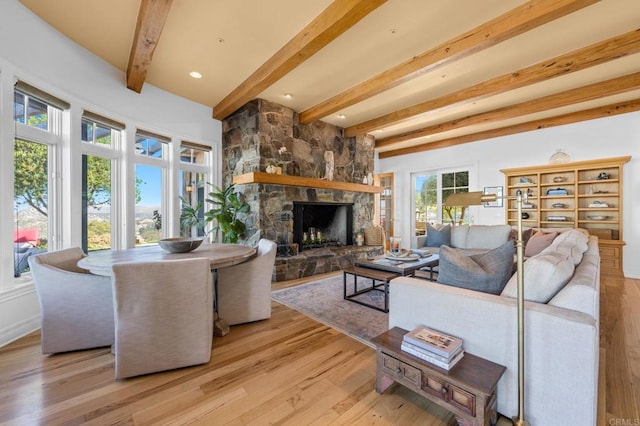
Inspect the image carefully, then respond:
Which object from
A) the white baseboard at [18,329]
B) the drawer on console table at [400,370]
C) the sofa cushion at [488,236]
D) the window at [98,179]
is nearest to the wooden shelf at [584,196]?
the sofa cushion at [488,236]

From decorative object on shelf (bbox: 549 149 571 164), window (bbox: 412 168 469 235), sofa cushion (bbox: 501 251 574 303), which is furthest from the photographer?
window (bbox: 412 168 469 235)

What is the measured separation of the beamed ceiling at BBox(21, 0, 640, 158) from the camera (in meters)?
2.35

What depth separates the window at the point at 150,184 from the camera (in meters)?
3.98

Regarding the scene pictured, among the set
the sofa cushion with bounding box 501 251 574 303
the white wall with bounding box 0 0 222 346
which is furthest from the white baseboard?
the sofa cushion with bounding box 501 251 574 303

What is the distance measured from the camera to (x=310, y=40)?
8.32 feet

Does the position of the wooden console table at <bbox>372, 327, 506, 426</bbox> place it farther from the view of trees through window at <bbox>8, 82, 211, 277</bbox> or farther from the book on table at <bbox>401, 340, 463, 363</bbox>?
the view of trees through window at <bbox>8, 82, 211, 277</bbox>

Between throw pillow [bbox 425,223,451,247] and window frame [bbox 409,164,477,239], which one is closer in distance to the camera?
throw pillow [bbox 425,223,451,247]

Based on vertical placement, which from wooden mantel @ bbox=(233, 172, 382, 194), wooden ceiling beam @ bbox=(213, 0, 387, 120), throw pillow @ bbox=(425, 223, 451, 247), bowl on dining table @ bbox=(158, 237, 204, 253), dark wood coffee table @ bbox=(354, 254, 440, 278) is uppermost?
wooden ceiling beam @ bbox=(213, 0, 387, 120)

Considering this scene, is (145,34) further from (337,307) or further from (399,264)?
(399,264)

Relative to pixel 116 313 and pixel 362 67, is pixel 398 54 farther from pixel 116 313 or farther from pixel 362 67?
pixel 116 313

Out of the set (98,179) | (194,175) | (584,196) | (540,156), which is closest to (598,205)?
(584,196)

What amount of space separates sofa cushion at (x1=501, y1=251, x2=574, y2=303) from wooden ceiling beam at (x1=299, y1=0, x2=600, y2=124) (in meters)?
2.01

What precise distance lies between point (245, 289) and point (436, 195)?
5548mm

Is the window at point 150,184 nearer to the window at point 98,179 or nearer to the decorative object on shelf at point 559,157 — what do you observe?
the window at point 98,179
